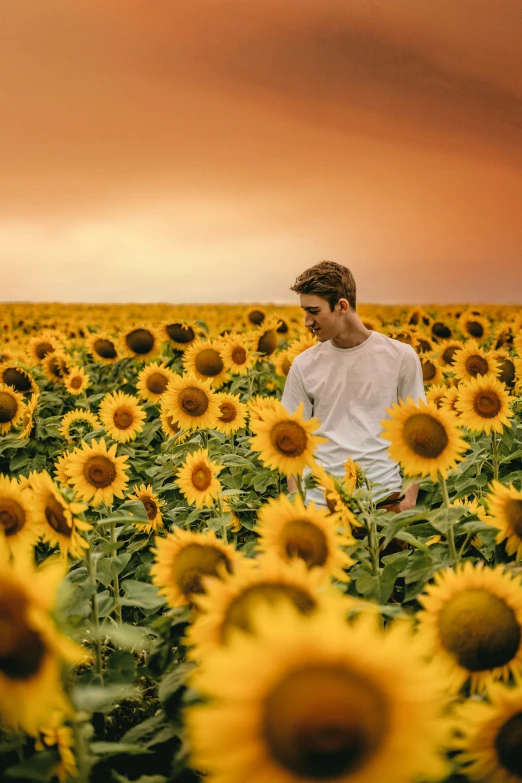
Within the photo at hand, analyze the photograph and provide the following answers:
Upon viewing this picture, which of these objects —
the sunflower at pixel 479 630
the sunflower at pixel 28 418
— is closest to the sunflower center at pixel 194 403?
the sunflower at pixel 28 418

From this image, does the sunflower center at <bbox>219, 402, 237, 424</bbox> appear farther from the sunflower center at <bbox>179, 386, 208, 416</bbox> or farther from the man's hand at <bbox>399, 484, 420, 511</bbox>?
the man's hand at <bbox>399, 484, 420, 511</bbox>

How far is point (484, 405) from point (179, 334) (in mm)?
4411

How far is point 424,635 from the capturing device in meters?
1.41

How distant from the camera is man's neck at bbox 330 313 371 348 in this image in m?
4.04

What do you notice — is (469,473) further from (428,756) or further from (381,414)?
(428,756)

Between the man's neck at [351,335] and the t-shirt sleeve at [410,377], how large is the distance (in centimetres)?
31

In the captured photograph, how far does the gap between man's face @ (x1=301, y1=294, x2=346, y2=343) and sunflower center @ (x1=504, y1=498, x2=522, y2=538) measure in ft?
6.94

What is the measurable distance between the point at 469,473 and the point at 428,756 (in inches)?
122

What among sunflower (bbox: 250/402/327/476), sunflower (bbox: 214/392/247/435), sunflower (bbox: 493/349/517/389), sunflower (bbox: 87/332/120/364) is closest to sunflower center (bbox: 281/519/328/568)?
sunflower (bbox: 250/402/327/476)

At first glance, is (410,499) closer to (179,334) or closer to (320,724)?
(320,724)

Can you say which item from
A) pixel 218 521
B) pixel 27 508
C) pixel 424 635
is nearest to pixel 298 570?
pixel 424 635

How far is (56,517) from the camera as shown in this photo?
195 cm

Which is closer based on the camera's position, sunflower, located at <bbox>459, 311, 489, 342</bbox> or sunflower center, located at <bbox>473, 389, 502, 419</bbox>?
sunflower center, located at <bbox>473, 389, 502, 419</bbox>

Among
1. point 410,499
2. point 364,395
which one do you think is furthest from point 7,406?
point 410,499
